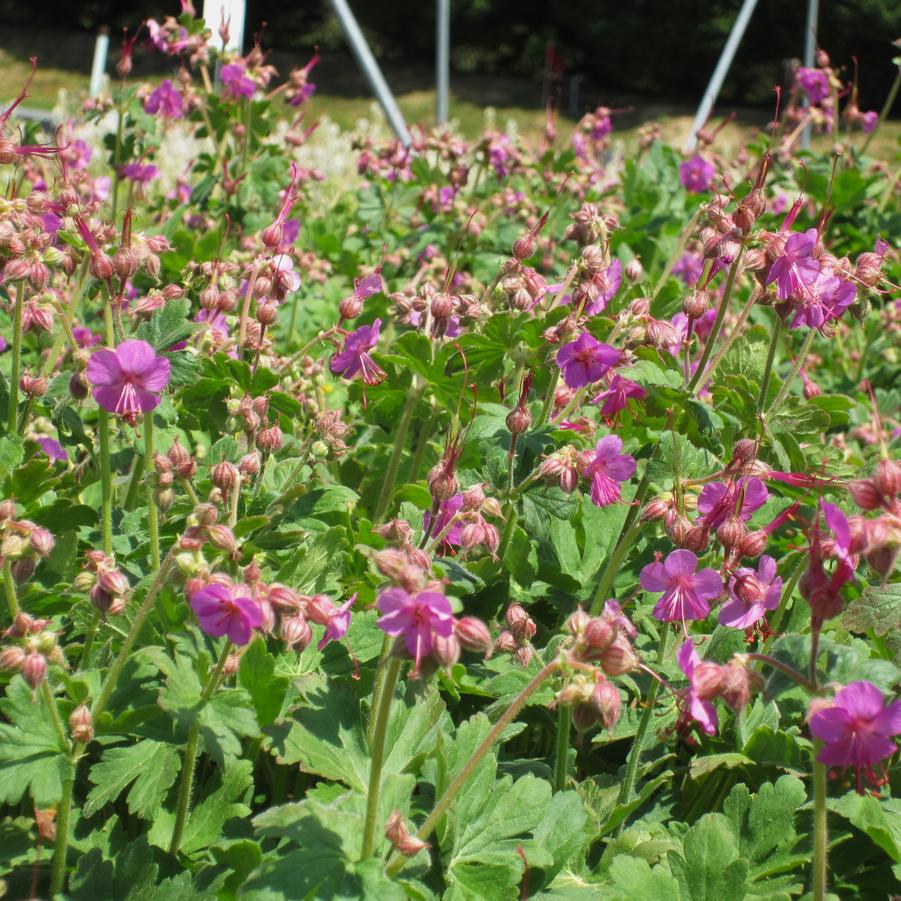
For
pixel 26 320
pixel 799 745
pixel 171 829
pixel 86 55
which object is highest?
pixel 86 55

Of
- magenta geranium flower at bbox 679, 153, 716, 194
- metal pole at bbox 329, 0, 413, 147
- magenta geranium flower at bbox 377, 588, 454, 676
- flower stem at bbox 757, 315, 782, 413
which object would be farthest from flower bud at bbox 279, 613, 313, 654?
metal pole at bbox 329, 0, 413, 147

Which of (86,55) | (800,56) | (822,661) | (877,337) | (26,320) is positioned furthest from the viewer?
(86,55)

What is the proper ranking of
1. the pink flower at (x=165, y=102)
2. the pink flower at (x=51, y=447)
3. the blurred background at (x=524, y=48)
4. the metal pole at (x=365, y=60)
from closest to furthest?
the pink flower at (x=51, y=447) → the pink flower at (x=165, y=102) → the metal pole at (x=365, y=60) → the blurred background at (x=524, y=48)

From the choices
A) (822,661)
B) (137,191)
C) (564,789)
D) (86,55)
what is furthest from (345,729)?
(86,55)

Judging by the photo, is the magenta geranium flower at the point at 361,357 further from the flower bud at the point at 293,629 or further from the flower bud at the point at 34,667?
the flower bud at the point at 34,667

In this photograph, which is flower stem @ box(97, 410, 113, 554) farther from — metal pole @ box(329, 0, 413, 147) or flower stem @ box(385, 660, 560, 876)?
metal pole @ box(329, 0, 413, 147)

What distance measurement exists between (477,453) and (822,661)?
101 cm

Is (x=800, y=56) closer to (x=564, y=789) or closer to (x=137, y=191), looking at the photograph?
(x=137, y=191)

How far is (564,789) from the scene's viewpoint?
1.86 metres

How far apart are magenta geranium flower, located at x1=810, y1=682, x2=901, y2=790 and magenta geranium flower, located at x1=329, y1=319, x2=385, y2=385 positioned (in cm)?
117

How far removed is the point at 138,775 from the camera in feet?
5.47

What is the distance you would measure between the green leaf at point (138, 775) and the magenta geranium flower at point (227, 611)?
345 millimetres

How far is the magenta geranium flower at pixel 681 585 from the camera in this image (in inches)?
67.4

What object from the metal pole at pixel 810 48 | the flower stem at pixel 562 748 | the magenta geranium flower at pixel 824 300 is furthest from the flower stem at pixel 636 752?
the metal pole at pixel 810 48
